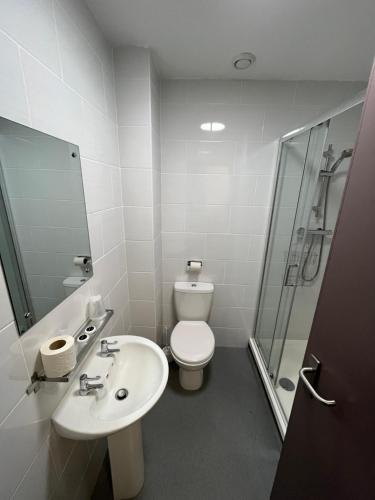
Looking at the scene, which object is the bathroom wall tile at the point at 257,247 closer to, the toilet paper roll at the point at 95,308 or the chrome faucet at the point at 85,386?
the toilet paper roll at the point at 95,308

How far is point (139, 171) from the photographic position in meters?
1.33

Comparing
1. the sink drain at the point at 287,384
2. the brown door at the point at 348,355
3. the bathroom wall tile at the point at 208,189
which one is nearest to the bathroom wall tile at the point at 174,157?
the bathroom wall tile at the point at 208,189

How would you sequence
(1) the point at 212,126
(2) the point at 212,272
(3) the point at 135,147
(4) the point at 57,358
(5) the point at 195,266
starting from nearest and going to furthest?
(4) the point at 57,358 → (3) the point at 135,147 → (1) the point at 212,126 → (5) the point at 195,266 → (2) the point at 212,272

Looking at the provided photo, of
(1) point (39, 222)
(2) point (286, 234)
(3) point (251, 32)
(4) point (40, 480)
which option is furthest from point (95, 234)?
(2) point (286, 234)

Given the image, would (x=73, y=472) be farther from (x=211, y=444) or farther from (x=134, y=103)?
(x=134, y=103)

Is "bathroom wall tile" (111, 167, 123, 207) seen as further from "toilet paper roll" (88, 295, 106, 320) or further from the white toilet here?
the white toilet

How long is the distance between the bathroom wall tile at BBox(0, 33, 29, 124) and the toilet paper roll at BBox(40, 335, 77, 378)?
2.33ft

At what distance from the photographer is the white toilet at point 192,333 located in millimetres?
1468

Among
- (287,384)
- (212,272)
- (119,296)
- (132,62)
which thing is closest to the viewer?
(132,62)

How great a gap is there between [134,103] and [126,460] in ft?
6.36

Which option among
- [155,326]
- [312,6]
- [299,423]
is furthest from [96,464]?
[312,6]

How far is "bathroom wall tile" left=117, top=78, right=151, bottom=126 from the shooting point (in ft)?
3.98

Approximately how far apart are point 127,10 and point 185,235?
4.34ft

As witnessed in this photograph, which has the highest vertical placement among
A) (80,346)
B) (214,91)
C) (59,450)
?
(214,91)
